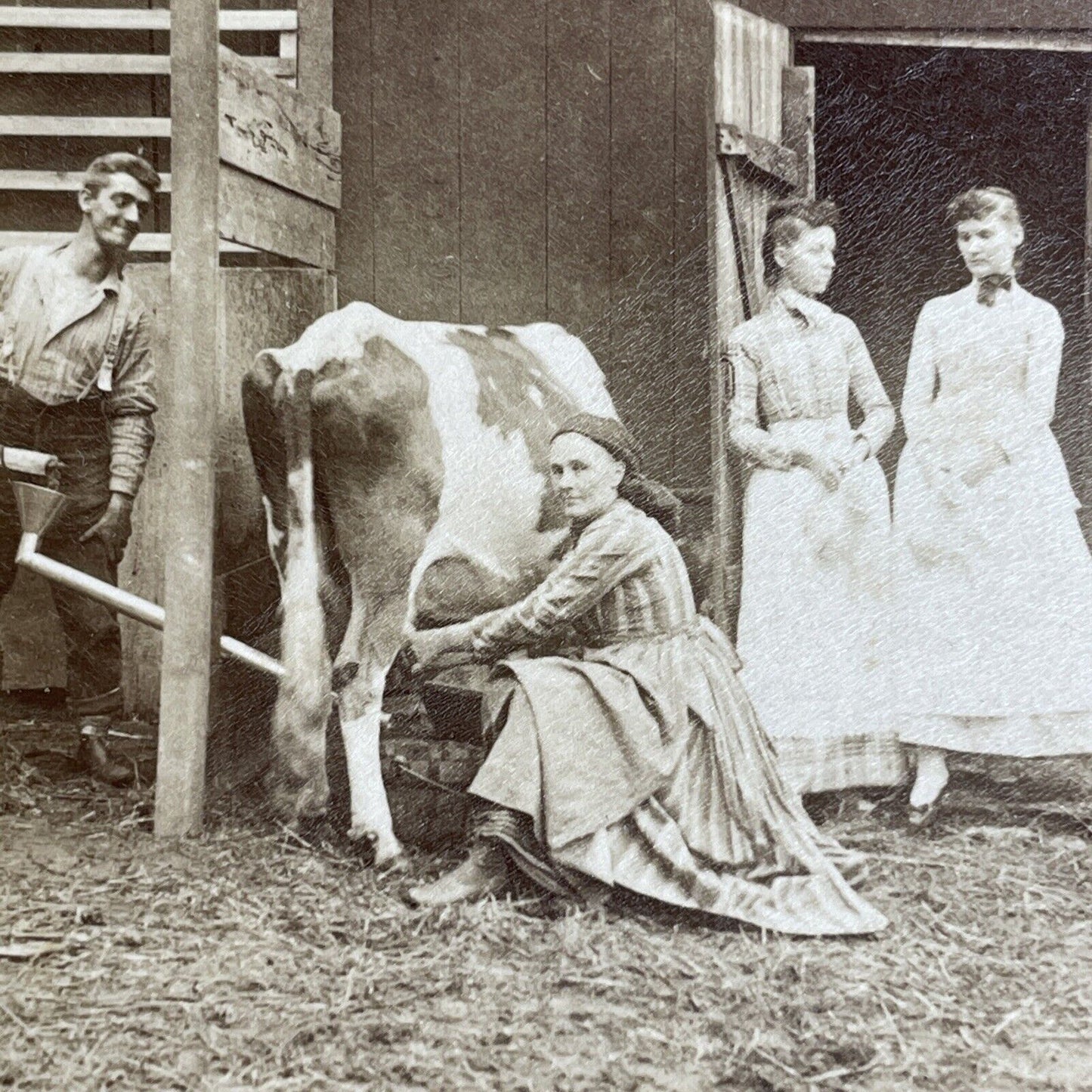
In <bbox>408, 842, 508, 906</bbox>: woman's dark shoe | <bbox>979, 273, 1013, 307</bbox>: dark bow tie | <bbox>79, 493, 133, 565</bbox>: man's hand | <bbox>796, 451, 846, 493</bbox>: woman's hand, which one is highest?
<bbox>979, 273, 1013, 307</bbox>: dark bow tie

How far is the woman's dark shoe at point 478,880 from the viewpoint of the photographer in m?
3.22

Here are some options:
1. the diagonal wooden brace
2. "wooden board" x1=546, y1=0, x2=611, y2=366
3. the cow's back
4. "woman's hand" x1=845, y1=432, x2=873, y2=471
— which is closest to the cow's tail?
the cow's back

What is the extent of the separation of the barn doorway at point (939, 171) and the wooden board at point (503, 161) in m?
0.90

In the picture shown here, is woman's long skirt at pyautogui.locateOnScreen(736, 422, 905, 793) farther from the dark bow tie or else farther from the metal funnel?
the metal funnel

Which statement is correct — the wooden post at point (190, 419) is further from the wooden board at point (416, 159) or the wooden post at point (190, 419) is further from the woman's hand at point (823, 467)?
the woman's hand at point (823, 467)

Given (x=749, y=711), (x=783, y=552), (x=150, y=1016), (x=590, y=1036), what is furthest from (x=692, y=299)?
(x=150, y=1016)

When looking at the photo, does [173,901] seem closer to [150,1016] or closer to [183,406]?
[150,1016]

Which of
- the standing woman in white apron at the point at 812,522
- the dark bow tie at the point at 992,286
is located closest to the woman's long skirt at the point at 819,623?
the standing woman in white apron at the point at 812,522

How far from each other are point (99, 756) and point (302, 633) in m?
0.90

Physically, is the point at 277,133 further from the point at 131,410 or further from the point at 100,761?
the point at 100,761

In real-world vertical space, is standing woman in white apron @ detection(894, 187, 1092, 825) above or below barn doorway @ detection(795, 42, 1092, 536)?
below

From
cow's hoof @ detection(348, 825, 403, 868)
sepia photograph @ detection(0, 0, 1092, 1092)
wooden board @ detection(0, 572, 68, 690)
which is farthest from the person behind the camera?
wooden board @ detection(0, 572, 68, 690)

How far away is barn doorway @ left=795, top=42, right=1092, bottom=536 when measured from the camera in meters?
3.70

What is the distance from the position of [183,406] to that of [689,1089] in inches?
81.3
